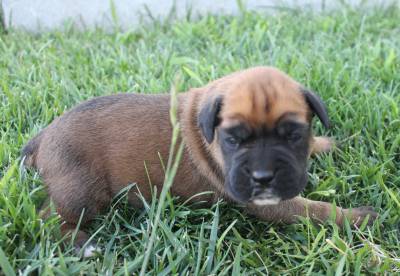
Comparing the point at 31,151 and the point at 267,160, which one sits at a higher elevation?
the point at 267,160

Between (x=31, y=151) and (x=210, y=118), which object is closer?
(x=210, y=118)

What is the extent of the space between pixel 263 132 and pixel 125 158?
102 centimetres

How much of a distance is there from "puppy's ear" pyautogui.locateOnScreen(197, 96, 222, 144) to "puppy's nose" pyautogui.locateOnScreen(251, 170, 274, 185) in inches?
15.1

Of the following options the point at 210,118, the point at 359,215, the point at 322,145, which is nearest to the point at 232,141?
the point at 210,118

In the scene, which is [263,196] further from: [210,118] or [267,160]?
[210,118]

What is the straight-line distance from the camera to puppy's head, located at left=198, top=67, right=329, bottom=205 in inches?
125

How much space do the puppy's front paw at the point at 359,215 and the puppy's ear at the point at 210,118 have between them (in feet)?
3.44

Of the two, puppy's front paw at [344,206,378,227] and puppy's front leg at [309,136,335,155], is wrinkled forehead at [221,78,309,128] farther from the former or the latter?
puppy's front leg at [309,136,335,155]

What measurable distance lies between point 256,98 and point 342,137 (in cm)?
147

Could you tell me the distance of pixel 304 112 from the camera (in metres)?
3.33

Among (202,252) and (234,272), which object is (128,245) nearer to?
(202,252)

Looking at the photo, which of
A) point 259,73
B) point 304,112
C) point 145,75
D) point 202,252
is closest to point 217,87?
point 259,73

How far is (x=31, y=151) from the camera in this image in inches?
154

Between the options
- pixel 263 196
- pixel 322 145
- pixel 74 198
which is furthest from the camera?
pixel 322 145
